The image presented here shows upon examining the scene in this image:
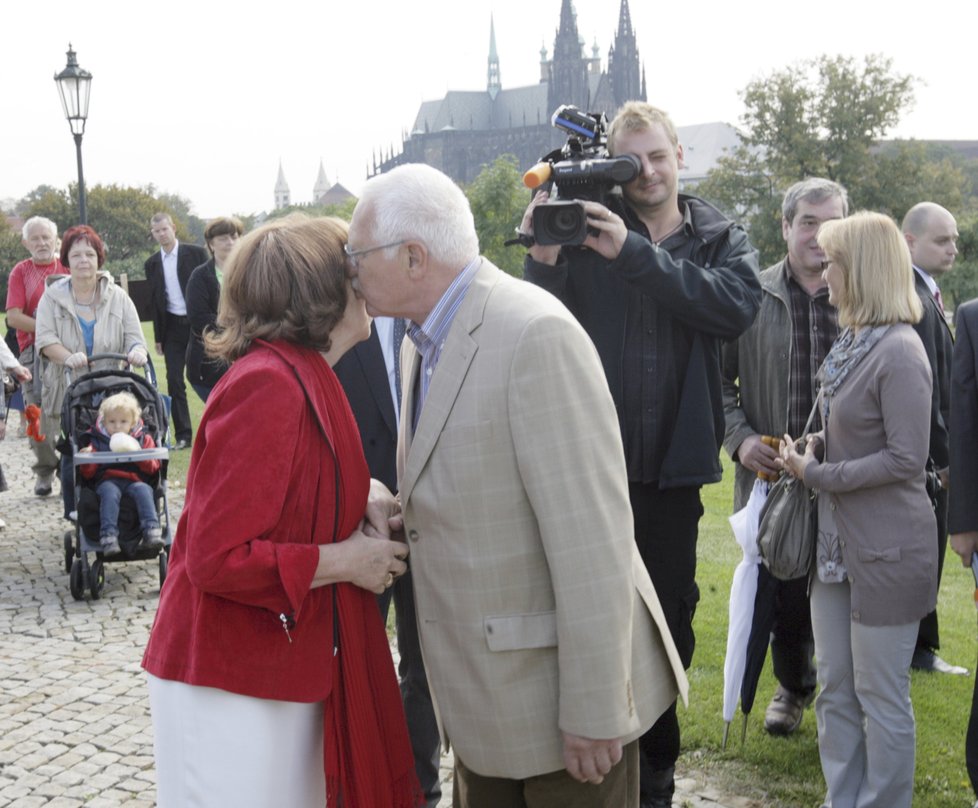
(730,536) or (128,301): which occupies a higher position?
(128,301)

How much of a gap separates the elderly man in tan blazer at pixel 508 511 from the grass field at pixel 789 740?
2.09 m

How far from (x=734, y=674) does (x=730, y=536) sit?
538cm

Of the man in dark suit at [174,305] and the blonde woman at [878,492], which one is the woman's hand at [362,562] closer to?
the blonde woman at [878,492]

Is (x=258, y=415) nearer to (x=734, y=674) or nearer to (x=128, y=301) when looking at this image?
(x=734, y=674)

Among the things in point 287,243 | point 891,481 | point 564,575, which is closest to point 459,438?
point 564,575

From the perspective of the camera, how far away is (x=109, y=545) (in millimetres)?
7355

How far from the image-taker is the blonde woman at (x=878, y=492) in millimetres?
3725

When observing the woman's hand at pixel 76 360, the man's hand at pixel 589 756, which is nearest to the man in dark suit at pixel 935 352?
the man's hand at pixel 589 756

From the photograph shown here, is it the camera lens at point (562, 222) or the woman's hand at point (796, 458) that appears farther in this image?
the woman's hand at point (796, 458)

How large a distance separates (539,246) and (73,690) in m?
3.67

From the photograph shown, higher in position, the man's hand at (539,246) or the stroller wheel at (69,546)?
the man's hand at (539,246)

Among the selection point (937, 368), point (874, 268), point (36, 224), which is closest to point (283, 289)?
point (874, 268)

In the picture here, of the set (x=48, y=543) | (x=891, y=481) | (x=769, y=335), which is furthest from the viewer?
(x=48, y=543)

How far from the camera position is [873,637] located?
3781 mm
